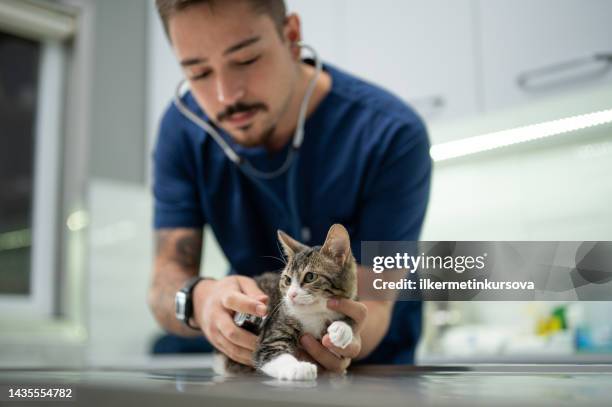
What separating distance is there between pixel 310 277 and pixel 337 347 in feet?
0.17

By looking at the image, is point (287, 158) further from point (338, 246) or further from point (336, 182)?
point (338, 246)

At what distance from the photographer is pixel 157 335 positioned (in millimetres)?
1368


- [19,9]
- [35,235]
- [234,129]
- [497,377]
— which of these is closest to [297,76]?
→ [234,129]

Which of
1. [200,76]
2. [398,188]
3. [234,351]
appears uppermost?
[200,76]

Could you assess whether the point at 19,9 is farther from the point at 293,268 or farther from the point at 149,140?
the point at 293,268

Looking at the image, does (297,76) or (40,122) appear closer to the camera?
(297,76)

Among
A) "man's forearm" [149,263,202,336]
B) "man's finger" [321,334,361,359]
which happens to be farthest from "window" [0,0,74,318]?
"man's finger" [321,334,361,359]

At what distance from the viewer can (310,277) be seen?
39cm

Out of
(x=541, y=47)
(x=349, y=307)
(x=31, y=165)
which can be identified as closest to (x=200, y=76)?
(x=349, y=307)

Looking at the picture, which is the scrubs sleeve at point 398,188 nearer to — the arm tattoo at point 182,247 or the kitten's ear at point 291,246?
the kitten's ear at point 291,246

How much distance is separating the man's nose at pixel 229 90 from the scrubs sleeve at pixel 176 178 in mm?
170

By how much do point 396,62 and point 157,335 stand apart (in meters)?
1.04

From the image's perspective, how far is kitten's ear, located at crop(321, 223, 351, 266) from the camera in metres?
0.38

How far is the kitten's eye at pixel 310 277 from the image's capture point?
39 centimetres
